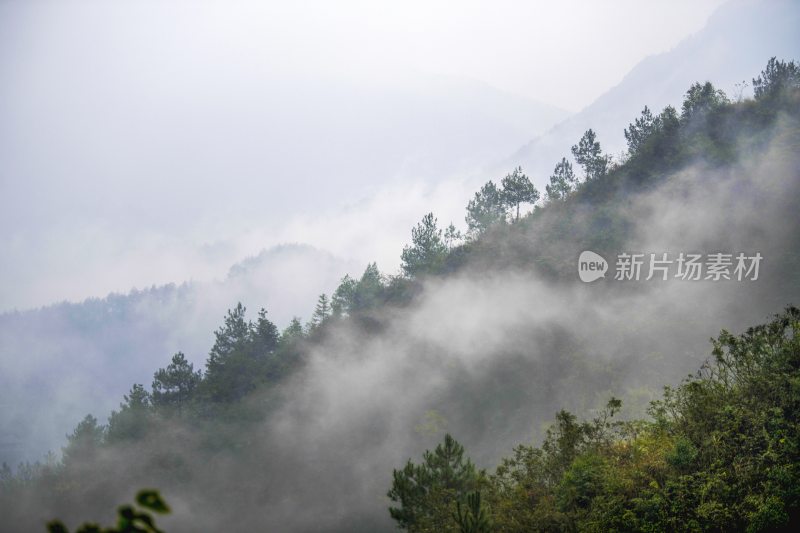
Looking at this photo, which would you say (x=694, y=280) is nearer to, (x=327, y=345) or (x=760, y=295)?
(x=760, y=295)

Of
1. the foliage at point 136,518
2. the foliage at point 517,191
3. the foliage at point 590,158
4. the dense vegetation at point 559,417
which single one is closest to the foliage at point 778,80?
the dense vegetation at point 559,417

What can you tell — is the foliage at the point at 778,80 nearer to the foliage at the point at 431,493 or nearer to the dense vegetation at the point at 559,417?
the dense vegetation at the point at 559,417

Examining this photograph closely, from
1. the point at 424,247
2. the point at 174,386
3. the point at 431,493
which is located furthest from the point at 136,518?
the point at 424,247

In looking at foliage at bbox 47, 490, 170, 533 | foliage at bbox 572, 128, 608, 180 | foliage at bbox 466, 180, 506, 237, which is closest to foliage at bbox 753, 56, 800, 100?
foliage at bbox 572, 128, 608, 180

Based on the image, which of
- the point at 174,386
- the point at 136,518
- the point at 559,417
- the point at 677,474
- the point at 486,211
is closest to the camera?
the point at 136,518

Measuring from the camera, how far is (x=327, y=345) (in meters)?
54.7

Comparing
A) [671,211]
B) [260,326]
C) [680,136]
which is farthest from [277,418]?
[680,136]

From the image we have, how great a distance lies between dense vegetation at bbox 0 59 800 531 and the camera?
12.9 metres

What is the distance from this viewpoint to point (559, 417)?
16156mm

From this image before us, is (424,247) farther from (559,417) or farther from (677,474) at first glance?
(677,474)

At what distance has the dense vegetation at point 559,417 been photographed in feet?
42.2

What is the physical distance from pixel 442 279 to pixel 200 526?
35044mm

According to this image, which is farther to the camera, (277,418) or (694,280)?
(277,418)

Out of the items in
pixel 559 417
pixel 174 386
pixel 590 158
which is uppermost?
pixel 590 158
